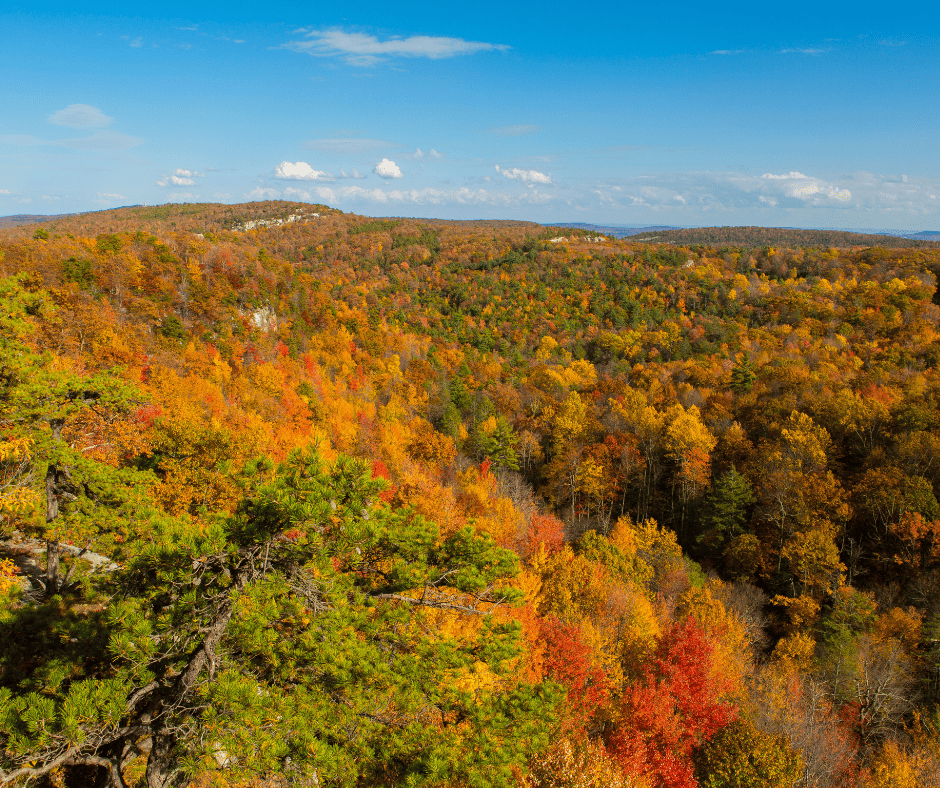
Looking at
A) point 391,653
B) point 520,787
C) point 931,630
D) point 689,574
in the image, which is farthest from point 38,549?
point 931,630

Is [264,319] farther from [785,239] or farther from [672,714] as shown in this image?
[785,239]

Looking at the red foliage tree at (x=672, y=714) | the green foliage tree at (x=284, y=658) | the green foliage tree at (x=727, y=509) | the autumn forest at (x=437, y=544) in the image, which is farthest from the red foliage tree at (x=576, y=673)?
the green foliage tree at (x=727, y=509)

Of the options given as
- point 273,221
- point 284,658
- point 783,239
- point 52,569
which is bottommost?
point 52,569

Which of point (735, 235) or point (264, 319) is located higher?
point (735, 235)

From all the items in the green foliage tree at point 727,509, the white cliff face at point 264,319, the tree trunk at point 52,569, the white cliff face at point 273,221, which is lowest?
the green foliage tree at point 727,509

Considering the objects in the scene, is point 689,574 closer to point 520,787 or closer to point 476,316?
point 520,787

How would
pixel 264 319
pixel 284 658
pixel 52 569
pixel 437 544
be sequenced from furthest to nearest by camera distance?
pixel 264 319
pixel 52 569
pixel 437 544
pixel 284 658

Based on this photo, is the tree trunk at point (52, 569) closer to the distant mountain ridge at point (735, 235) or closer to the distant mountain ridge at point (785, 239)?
the distant mountain ridge at point (735, 235)

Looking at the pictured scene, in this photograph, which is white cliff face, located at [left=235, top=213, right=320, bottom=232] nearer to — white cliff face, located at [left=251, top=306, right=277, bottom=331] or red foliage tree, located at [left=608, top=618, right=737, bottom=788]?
white cliff face, located at [left=251, top=306, right=277, bottom=331]

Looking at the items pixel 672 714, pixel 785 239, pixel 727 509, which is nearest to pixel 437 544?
pixel 672 714

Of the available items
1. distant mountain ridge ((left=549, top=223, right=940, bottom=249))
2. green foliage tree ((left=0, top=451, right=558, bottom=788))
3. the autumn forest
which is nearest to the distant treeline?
distant mountain ridge ((left=549, top=223, right=940, bottom=249))
